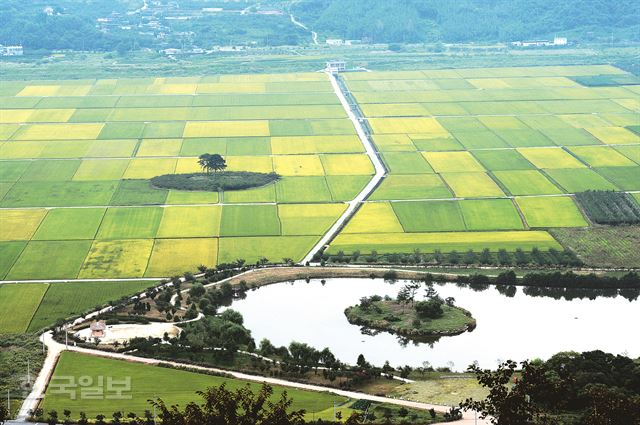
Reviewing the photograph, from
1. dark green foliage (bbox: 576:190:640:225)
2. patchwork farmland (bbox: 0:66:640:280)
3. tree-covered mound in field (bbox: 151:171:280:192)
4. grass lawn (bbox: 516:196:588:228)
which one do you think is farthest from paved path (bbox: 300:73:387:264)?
dark green foliage (bbox: 576:190:640:225)

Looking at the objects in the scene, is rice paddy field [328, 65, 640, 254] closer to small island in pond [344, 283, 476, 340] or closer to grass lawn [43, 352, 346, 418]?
small island in pond [344, 283, 476, 340]

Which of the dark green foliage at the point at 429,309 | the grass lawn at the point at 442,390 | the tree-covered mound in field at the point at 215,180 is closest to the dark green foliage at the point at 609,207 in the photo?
the dark green foliage at the point at 429,309

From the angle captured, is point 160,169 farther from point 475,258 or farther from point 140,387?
point 140,387

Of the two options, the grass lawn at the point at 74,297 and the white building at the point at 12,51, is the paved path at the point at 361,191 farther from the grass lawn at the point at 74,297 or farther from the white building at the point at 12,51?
the white building at the point at 12,51

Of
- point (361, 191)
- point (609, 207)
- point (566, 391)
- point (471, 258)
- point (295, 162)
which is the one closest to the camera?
point (566, 391)

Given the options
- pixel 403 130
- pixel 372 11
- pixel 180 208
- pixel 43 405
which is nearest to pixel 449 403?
pixel 43 405

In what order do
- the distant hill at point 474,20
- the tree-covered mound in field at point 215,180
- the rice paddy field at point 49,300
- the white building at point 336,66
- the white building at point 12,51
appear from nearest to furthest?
1. the rice paddy field at point 49,300
2. the tree-covered mound in field at point 215,180
3. the white building at point 336,66
4. the white building at point 12,51
5. the distant hill at point 474,20

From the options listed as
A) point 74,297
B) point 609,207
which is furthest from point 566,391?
point 609,207
